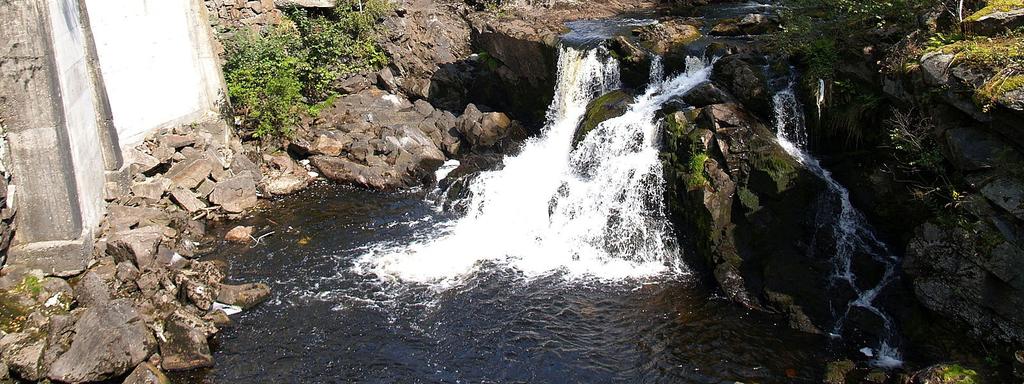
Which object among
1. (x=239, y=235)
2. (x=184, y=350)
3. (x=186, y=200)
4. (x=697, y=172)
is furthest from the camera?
(x=186, y=200)

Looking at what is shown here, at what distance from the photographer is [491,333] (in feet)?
41.6

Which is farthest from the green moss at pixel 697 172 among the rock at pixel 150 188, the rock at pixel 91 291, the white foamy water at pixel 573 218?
the rock at pixel 150 188

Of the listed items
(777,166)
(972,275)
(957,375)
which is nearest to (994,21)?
(972,275)

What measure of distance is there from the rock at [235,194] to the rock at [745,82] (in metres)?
11.4

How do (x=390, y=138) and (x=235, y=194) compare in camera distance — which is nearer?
(x=235, y=194)

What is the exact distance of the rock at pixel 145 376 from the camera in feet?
35.2

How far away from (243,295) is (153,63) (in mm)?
7969

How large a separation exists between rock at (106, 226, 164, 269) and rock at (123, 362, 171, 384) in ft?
11.3

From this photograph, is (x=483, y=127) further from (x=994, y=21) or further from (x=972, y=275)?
(x=972, y=275)

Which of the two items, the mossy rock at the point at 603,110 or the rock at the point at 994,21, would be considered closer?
the rock at the point at 994,21

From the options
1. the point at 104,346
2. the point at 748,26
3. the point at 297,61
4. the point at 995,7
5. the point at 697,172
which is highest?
the point at 995,7

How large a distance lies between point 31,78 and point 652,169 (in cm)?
1173

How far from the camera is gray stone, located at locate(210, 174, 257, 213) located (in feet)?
58.7

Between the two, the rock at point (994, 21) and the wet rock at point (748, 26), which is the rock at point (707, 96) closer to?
the wet rock at point (748, 26)
